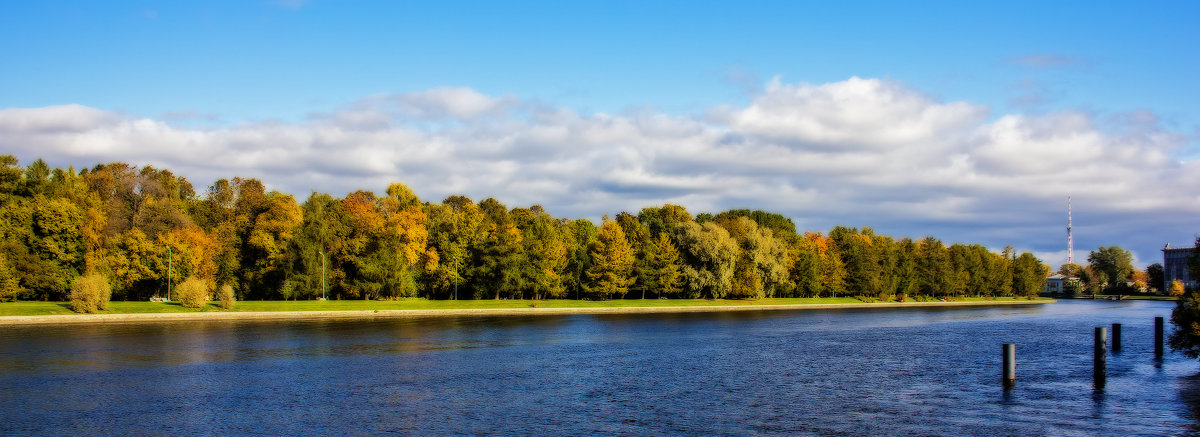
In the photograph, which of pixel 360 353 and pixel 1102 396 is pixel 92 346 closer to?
pixel 360 353

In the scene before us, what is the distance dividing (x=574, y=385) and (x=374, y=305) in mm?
60182

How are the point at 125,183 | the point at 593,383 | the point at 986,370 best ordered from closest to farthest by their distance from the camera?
1. the point at 593,383
2. the point at 986,370
3. the point at 125,183

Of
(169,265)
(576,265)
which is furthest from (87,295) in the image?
(576,265)

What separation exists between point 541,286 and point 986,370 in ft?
226

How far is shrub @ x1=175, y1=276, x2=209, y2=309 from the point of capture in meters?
78.5

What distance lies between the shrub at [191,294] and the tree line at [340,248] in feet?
9.56

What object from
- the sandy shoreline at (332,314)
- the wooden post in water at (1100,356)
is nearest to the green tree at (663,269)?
the sandy shoreline at (332,314)

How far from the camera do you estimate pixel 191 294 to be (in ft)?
258

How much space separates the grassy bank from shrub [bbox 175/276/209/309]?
25.5 inches

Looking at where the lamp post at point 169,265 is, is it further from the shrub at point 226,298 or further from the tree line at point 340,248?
the shrub at point 226,298

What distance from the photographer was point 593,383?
111 ft

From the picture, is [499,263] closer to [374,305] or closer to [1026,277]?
[374,305]

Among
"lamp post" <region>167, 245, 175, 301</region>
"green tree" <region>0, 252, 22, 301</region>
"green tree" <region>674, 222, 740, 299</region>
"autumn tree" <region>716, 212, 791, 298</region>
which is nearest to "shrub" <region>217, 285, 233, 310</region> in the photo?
"lamp post" <region>167, 245, 175, 301</region>

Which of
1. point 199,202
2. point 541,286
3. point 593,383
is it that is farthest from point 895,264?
point 593,383
